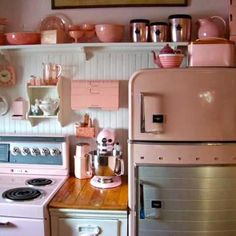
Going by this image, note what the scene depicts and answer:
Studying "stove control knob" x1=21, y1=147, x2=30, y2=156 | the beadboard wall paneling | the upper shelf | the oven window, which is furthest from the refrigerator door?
the oven window

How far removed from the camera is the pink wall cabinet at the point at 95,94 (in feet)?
7.50

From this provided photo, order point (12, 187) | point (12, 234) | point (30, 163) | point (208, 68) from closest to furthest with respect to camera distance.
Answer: point (208, 68) < point (12, 234) < point (12, 187) < point (30, 163)

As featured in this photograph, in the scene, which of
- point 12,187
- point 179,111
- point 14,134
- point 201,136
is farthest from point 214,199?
point 14,134

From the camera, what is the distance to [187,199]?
1.73m

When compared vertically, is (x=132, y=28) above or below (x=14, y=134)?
above

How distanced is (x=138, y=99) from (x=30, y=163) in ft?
3.58

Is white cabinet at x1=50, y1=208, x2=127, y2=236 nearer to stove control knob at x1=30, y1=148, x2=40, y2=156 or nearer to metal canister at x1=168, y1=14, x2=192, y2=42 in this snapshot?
stove control knob at x1=30, y1=148, x2=40, y2=156

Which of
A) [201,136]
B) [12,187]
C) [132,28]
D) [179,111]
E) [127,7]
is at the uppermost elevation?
[127,7]

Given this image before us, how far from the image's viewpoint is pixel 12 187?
6.98ft

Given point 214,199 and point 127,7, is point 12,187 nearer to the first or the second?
point 214,199

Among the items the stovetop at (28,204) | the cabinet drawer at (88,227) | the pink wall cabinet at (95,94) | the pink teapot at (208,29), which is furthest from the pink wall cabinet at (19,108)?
the pink teapot at (208,29)

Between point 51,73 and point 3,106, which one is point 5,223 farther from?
point 51,73

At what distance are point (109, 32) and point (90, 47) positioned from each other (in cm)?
20

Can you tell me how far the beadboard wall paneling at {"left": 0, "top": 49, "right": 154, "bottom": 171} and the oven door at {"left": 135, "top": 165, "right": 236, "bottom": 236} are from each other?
0.66 meters
